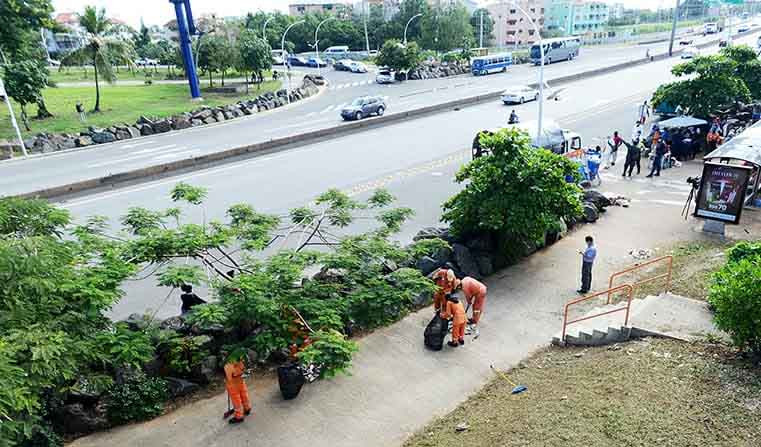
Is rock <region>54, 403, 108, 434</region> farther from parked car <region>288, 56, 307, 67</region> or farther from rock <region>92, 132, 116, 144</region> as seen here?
parked car <region>288, 56, 307, 67</region>

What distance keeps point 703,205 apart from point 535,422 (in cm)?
1059

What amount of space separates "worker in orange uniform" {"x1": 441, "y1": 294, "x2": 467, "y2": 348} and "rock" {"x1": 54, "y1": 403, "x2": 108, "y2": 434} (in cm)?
588

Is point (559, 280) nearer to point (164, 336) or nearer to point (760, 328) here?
point (760, 328)

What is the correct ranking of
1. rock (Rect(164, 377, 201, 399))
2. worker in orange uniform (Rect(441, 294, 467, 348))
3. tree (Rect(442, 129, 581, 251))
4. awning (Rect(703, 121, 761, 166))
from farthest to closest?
1. awning (Rect(703, 121, 761, 166))
2. tree (Rect(442, 129, 581, 251))
3. worker in orange uniform (Rect(441, 294, 467, 348))
4. rock (Rect(164, 377, 201, 399))

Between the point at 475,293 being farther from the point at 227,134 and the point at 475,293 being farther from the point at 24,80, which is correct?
the point at 24,80

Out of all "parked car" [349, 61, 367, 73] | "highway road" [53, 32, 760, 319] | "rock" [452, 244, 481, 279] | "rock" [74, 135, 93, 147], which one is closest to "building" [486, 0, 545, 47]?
"parked car" [349, 61, 367, 73]

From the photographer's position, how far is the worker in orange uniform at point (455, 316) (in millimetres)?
9641

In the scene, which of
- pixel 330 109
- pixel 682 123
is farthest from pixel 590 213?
pixel 330 109

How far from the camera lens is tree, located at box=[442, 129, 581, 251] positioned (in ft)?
39.5

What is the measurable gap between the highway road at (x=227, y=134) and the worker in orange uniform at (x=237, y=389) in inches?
623

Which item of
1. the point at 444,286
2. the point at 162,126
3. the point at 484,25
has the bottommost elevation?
the point at 444,286

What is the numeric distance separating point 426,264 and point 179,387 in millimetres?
5623

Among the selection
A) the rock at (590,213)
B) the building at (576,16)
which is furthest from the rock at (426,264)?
the building at (576,16)

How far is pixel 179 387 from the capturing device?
8.72 meters
